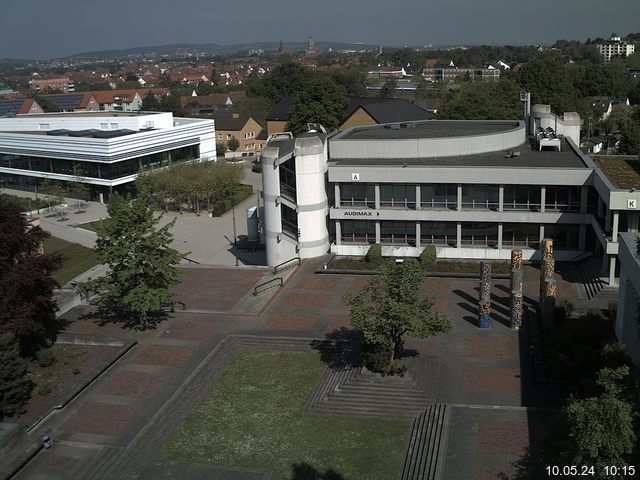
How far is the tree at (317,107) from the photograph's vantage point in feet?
266

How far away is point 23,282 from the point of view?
29.5 m

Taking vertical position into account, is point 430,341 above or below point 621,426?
below

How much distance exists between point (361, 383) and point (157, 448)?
7.91 meters

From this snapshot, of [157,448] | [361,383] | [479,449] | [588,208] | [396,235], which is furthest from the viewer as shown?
[396,235]

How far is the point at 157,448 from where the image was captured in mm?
24297

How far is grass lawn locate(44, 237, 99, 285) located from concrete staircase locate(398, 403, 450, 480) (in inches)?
1048

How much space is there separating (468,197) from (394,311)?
1808 centimetres

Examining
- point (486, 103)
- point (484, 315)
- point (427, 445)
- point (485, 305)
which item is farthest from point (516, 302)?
point (486, 103)

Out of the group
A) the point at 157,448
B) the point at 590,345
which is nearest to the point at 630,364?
the point at 590,345

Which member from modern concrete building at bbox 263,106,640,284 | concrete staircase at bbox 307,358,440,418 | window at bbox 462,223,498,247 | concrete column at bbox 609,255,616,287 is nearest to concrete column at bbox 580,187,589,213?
modern concrete building at bbox 263,106,640,284

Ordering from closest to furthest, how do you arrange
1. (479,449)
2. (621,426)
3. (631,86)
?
(621,426) < (479,449) < (631,86)

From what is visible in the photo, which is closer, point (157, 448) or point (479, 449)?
point (479, 449)

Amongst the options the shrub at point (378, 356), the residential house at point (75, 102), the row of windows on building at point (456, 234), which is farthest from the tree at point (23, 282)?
the residential house at point (75, 102)

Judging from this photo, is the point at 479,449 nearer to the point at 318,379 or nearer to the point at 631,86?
the point at 318,379
